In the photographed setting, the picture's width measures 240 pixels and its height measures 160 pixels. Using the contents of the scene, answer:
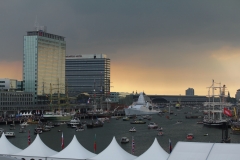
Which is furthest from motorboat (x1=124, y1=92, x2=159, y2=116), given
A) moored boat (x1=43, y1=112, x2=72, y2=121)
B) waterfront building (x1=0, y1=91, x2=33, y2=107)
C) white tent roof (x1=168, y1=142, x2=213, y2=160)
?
white tent roof (x1=168, y1=142, x2=213, y2=160)

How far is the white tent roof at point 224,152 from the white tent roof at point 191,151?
1.16 feet

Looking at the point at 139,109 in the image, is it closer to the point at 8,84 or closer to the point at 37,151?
the point at 8,84

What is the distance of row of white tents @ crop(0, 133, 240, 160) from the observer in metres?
25.7

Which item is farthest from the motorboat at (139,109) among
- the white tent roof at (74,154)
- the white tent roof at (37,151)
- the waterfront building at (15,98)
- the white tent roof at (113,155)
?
the white tent roof at (113,155)

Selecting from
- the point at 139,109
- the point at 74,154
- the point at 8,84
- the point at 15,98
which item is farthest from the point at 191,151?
the point at 139,109

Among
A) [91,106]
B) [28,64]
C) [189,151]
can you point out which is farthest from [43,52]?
[189,151]

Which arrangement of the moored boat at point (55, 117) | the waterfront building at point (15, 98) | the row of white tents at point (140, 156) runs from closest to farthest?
1. the row of white tents at point (140, 156)
2. the moored boat at point (55, 117)
3. the waterfront building at point (15, 98)

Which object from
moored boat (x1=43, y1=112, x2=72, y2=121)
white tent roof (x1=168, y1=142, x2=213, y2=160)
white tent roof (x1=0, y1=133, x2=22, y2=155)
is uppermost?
white tent roof (x1=168, y1=142, x2=213, y2=160)

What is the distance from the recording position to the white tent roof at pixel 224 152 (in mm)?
25109

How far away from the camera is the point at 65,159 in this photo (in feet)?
110

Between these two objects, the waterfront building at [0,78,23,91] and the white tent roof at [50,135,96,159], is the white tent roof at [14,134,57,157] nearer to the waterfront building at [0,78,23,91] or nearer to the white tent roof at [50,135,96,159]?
the white tent roof at [50,135,96,159]

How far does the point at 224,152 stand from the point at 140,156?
697cm

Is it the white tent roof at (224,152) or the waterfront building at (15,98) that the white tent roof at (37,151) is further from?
the waterfront building at (15,98)

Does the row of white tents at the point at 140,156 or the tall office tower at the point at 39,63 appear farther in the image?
the tall office tower at the point at 39,63
